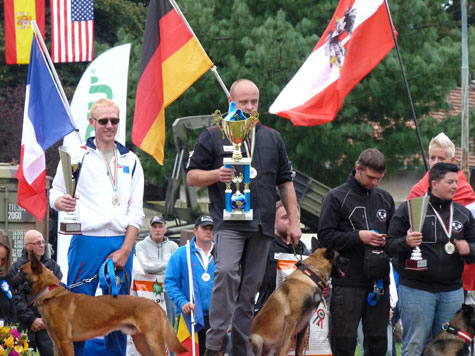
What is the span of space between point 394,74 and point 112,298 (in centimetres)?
1577

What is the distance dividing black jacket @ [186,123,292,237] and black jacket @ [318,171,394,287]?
1.03 meters

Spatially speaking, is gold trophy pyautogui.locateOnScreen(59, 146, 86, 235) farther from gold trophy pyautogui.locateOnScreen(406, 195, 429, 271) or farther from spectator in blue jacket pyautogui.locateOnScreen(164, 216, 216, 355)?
gold trophy pyautogui.locateOnScreen(406, 195, 429, 271)

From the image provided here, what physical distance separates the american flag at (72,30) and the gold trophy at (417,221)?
432 inches

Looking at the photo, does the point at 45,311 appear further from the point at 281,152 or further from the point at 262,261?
the point at 281,152

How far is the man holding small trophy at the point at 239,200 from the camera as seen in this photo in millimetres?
6410

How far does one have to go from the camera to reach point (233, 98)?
6.81 meters

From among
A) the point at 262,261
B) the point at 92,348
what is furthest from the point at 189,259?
the point at 262,261

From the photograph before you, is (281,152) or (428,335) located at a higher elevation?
(281,152)

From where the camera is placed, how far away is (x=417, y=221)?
7.30 meters

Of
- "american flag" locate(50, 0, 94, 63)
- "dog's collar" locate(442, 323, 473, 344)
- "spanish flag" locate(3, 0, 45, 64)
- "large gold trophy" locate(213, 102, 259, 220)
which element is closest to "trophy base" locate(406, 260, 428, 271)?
"dog's collar" locate(442, 323, 473, 344)

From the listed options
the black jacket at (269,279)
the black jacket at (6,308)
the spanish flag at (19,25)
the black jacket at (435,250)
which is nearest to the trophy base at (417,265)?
the black jacket at (435,250)

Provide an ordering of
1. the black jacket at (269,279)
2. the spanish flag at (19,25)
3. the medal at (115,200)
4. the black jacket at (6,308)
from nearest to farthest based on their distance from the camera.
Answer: the medal at (115,200), the black jacket at (269,279), the black jacket at (6,308), the spanish flag at (19,25)

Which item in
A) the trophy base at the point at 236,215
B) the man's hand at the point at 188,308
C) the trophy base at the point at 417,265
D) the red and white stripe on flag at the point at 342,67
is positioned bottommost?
the man's hand at the point at 188,308

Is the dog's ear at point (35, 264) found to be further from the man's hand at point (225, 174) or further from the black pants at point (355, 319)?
the black pants at point (355, 319)
